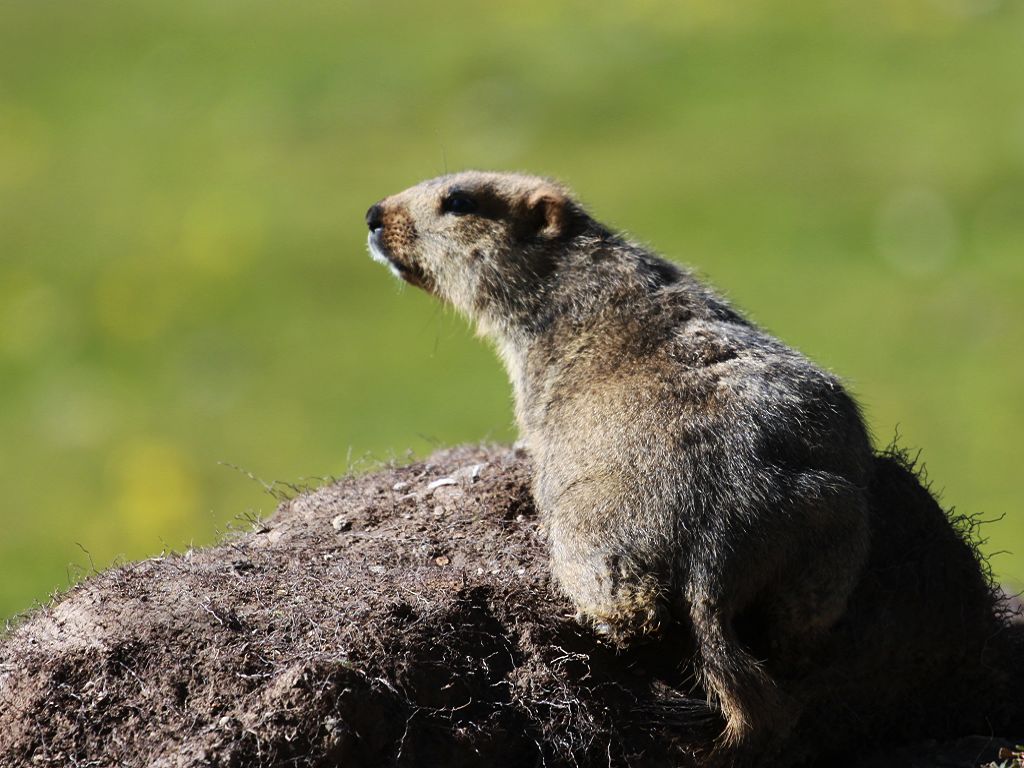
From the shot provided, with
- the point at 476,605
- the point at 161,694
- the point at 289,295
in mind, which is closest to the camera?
the point at 161,694

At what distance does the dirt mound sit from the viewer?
8.08 meters

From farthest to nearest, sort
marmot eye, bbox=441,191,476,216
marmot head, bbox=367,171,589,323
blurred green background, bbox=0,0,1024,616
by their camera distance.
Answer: blurred green background, bbox=0,0,1024,616, marmot eye, bbox=441,191,476,216, marmot head, bbox=367,171,589,323

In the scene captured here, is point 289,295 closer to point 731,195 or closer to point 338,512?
point 731,195

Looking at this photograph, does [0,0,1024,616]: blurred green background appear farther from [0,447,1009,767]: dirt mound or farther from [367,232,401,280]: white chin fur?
[0,447,1009,767]: dirt mound

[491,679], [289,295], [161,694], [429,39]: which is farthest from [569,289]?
[429,39]

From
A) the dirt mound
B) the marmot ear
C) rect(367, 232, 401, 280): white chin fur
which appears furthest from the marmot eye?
the dirt mound

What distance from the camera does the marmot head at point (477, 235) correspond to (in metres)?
10.8

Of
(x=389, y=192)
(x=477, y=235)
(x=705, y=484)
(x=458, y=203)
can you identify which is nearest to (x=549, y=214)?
(x=477, y=235)

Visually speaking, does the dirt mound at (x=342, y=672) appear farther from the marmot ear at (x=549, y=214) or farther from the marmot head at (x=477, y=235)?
the marmot ear at (x=549, y=214)

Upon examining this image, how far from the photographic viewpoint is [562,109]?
35438 mm

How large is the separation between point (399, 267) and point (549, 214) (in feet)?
4.22

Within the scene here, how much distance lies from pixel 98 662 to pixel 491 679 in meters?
2.30

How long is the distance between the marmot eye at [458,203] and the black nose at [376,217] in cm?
54

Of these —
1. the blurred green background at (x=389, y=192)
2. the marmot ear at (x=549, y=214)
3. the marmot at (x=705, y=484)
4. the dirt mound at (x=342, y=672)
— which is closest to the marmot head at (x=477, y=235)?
the marmot ear at (x=549, y=214)
